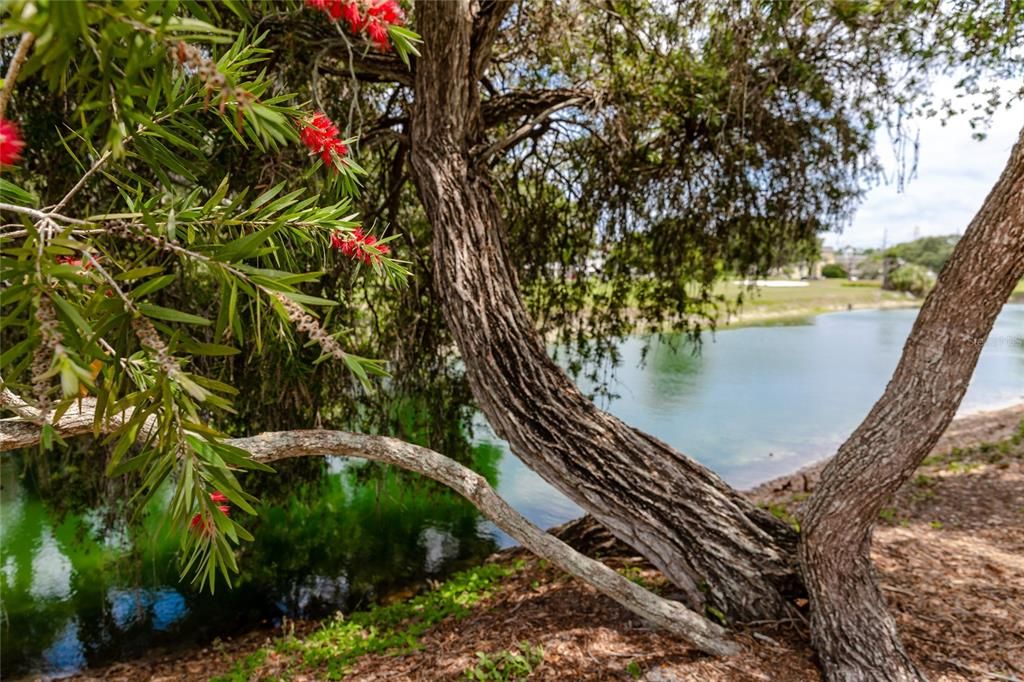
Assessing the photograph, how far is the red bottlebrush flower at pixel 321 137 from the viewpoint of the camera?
118 centimetres

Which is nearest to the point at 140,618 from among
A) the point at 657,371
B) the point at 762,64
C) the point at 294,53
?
the point at 294,53

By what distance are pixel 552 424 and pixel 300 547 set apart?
11.3 ft

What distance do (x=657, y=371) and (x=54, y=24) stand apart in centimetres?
915

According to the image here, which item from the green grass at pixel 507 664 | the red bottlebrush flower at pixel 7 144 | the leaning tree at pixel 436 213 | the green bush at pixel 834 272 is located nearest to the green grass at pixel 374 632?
the green grass at pixel 507 664

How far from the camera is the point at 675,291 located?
13.9ft

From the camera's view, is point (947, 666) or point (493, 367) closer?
point (947, 666)

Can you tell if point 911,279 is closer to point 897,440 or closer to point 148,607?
point 897,440

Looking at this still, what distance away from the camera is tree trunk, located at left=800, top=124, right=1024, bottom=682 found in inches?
78.7

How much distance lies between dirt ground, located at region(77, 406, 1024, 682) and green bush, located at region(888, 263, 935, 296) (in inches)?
662

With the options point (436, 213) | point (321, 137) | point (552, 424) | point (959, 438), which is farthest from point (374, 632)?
point (959, 438)

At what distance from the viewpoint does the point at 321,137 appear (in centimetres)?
120

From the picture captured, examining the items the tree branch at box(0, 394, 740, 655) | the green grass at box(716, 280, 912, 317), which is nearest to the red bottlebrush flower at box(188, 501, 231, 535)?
the tree branch at box(0, 394, 740, 655)

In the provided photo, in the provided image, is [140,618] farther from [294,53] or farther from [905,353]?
[905,353]

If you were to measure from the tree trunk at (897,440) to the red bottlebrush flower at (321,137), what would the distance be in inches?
80.5
